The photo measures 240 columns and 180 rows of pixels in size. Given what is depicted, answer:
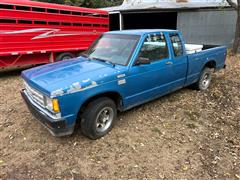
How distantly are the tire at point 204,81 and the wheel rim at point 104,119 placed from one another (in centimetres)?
321

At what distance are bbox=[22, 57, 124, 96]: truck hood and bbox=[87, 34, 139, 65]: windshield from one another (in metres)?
0.23

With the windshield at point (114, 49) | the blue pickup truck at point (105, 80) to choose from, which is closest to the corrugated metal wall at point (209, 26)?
the blue pickup truck at point (105, 80)

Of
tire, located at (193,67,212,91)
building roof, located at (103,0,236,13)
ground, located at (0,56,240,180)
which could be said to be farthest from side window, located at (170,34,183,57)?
building roof, located at (103,0,236,13)

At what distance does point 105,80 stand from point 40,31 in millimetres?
5778

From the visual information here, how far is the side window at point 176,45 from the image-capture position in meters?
5.06

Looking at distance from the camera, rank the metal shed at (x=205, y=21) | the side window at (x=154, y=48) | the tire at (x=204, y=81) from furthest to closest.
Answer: the metal shed at (x=205, y=21), the tire at (x=204, y=81), the side window at (x=154, y=48)

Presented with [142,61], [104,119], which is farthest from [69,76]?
[142,61]

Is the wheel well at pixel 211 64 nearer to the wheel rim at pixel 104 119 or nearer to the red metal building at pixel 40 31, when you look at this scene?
the wheel rim at pixel 104 119

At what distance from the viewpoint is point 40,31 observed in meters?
8.33

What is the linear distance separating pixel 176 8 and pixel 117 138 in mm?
11593

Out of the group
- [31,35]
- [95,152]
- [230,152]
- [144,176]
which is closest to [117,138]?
[95,152]

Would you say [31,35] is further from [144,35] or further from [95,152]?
[95,152]

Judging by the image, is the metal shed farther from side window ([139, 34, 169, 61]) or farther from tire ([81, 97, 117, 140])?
tire ([81, 97, 117, 140])

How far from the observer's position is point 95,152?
3.66 meters
